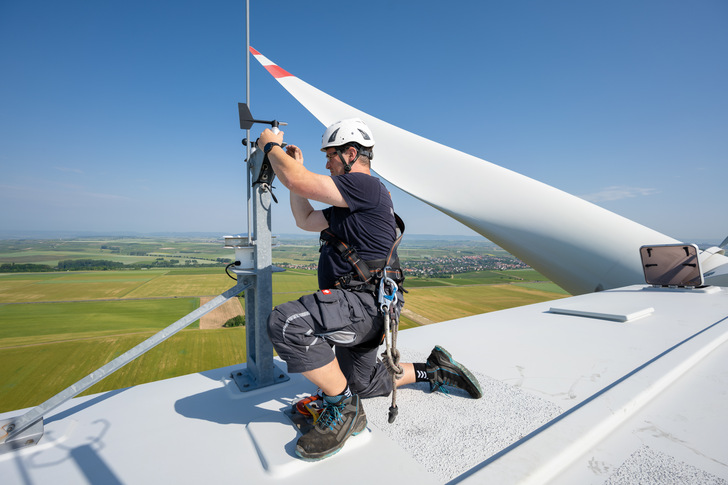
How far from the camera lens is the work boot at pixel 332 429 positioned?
1457 millimetres

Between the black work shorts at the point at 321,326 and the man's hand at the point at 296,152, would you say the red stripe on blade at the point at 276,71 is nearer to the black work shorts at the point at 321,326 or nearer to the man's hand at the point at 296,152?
the man's hand at the point at 296,152

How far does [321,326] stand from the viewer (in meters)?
1.58

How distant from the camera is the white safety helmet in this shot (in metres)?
1.99

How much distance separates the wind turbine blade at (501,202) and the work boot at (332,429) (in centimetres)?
276

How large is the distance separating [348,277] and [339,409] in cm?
70

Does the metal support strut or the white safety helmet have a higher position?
the white safety helmet

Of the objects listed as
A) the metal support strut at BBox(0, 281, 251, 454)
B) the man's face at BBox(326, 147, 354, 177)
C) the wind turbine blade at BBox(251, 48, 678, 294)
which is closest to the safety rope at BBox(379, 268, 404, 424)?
the man's face at BBox(326, 147, 354, 177)

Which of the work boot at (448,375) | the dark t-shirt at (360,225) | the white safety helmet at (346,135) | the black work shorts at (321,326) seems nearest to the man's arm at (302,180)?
the dark t-shirt at (360,225)

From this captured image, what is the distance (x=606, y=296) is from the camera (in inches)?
189

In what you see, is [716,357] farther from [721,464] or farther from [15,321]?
[15,321]

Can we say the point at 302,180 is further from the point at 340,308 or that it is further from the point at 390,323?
the point at 390,323

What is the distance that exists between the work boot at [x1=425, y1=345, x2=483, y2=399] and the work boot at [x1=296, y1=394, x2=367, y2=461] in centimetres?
69

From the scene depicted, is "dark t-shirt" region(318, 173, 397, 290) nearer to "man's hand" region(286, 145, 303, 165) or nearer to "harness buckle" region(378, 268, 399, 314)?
"harness buckle" region(378, 268, 399, 314)

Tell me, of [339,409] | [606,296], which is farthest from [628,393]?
[606,296]
